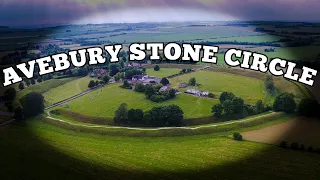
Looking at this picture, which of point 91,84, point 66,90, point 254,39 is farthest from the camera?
point 91,84

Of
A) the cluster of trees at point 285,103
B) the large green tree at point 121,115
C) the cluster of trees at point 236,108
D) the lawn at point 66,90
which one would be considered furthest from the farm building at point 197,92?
the lawn at point 66,90

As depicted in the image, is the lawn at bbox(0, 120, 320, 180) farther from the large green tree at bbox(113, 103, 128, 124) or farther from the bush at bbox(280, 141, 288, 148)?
the large green tree at bbox(113, 103, 128, 124)

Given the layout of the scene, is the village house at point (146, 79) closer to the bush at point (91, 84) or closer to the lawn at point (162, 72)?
the lawn at point (162, 72)

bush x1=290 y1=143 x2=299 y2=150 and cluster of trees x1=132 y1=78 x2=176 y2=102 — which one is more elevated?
cluster of trees x1=132 y1=78 x2=176 y2=102

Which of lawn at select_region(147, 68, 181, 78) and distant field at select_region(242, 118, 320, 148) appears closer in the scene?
distant field at select_region(242, 118, 320, 148)

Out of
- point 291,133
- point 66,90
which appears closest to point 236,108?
point 291,133

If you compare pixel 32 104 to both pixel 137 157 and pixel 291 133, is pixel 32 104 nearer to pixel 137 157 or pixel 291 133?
pixel 137 157

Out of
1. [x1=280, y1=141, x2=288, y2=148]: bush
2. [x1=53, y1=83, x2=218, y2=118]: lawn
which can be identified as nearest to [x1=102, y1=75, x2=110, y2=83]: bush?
[x1=53, y1=83, x2=218, y2=118]: lawn
